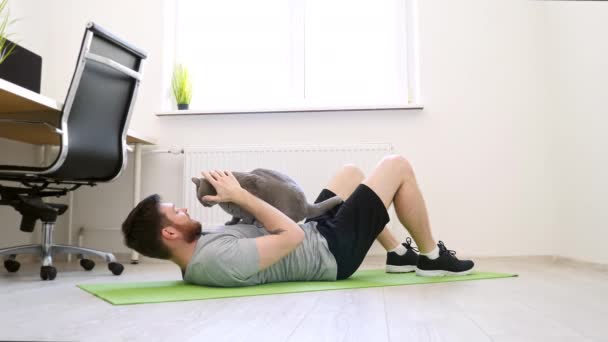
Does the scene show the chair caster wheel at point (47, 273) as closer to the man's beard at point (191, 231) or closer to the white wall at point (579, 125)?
the man's beard at point (191, 231)

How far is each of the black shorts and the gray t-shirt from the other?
0.03 m

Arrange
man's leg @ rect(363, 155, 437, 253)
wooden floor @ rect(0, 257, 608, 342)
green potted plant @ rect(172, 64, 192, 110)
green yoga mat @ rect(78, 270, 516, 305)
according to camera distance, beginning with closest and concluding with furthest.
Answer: wooden floor @ rect(0, 257, 608, 342)
green yoga mat @ rect(78, 270, 516, 305)
man's leg @ rect(363, 155, 437, 253)
green potted plant @ rect(172, 64, 192, 110)

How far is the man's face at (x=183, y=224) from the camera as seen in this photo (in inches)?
64.9

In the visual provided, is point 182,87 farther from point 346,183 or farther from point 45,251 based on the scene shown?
point 346,183

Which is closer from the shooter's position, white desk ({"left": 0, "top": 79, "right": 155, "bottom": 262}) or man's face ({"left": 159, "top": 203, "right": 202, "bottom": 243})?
man's face ({"left": 159, "top": 203, "right": 202, "bottom": 243})

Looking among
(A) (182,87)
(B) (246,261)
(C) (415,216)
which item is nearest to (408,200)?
(C) (415,216)

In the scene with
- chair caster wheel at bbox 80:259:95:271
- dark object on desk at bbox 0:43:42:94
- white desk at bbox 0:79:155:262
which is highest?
dark object on desk at bbox 0:43:42:94

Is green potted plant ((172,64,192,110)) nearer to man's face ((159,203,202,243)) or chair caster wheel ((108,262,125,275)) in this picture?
chair caster wheel ((108,262,125,275))

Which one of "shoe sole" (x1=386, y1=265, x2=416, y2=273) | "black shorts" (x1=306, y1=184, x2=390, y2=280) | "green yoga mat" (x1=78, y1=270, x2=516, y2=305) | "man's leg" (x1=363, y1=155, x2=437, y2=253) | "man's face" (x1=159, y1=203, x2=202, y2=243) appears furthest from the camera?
"shoe sole" (x1=386, y1=265, x2=416, y2=273)

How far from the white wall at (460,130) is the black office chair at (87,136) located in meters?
0.86

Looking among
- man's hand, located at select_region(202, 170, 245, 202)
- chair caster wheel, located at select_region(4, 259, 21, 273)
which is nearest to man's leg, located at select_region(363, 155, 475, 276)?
man's hand, located at select_region(202, 170, 245, 202)

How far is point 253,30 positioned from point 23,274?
81.7 inches

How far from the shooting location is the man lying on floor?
63.7 inches

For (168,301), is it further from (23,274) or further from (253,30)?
(253,30)
